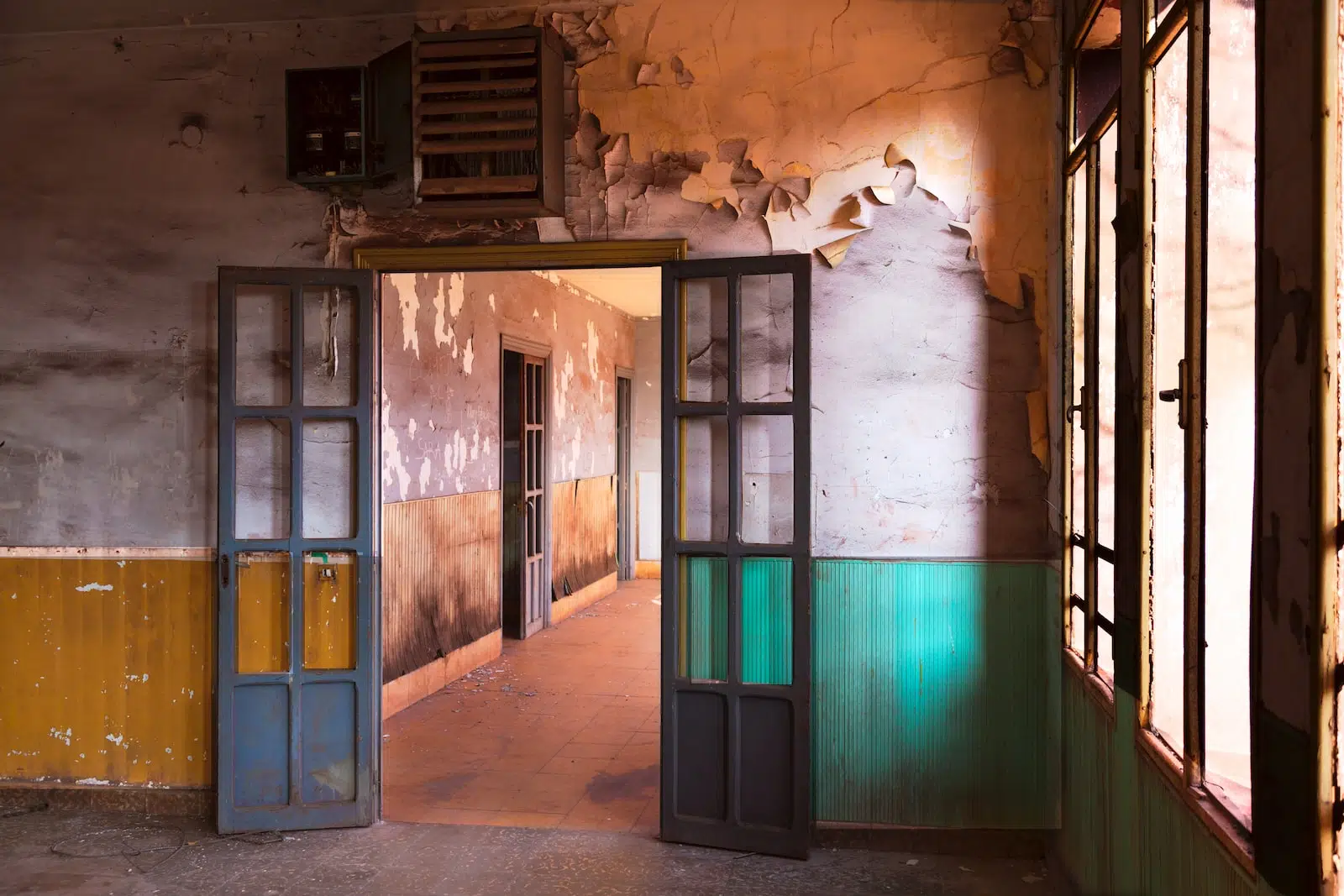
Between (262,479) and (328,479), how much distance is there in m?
0.25

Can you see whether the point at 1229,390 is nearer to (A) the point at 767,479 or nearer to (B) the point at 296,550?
(A) the point at 767,479

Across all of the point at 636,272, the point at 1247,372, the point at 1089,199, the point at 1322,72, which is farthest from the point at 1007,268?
the point at 636,272

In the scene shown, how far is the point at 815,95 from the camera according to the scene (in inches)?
150

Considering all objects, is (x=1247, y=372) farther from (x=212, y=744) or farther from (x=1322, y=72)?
(x=212, y=744)

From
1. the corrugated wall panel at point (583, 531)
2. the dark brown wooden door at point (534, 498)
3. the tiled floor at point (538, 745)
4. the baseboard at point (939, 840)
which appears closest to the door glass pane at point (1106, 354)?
the baseboard at point (939, 840)

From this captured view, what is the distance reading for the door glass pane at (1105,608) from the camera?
121 inches

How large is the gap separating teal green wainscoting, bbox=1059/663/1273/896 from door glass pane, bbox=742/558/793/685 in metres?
0.97

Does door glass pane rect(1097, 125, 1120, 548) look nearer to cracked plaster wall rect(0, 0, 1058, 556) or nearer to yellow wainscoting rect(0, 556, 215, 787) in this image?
cracked plaster wall rect(0, 0, 1058, 556)

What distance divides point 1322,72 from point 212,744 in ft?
13.7

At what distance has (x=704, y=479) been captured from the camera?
3.88m

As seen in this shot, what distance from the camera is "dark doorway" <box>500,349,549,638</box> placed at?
7.75m

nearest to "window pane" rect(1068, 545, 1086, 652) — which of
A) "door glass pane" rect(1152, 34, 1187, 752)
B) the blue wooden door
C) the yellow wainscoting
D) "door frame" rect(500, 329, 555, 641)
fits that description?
"door glass pane" rect(1152, 34, 1187, 752)

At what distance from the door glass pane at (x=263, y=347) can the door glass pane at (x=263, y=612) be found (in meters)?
0.62

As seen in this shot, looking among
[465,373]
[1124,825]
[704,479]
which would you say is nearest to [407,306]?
[465,373]
